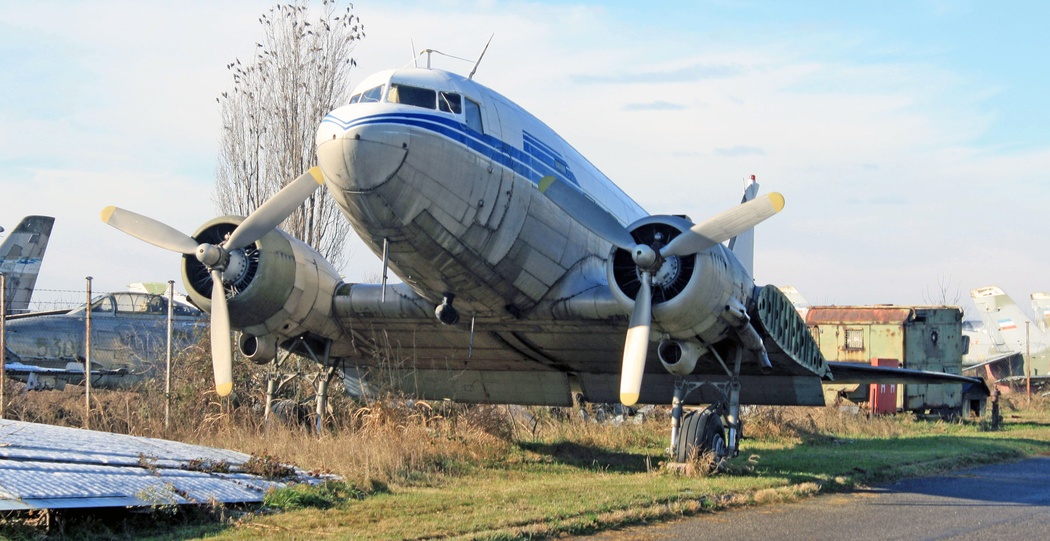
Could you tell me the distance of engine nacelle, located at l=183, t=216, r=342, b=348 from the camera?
13508 millimetres

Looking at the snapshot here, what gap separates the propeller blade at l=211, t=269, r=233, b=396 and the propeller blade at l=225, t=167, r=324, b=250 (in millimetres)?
533

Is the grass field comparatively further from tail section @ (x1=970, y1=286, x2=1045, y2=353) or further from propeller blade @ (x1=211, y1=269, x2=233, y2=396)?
tail section @ (x1=970, y1=286, x2=1045, y2=353)

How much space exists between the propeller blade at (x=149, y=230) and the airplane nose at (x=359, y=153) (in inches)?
138

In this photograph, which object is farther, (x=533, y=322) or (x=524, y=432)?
(x=524, y=432)

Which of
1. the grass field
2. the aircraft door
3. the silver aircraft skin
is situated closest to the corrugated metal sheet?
the grass field

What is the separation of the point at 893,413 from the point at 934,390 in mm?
2032

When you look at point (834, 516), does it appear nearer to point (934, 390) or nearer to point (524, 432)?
point (524, 432)

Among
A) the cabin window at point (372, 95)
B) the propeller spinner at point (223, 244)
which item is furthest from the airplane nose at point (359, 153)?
the propeller spinner at point (223, 244)

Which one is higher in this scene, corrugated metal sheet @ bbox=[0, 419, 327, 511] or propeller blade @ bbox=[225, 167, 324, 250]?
propeller blade @ bbox=[225, 167, 324, 250]

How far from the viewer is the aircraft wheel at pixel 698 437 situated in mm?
12320

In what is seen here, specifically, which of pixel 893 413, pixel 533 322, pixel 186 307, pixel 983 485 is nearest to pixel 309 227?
pixel 186 307

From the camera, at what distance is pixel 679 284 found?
39.1 ft

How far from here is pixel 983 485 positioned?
1270 centimetres

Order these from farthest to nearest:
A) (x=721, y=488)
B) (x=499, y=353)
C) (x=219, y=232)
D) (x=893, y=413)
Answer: (x=893, y=413) → (x=499, y=353) → (x=219, y=232) → (x=721, y=488)
